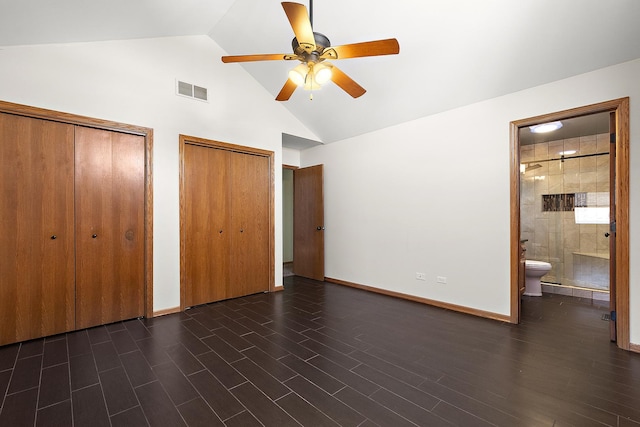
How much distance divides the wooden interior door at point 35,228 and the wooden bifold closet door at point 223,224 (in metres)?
1.13

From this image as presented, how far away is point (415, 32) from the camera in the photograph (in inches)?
111

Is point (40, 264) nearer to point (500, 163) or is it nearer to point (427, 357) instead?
point (427, 357)

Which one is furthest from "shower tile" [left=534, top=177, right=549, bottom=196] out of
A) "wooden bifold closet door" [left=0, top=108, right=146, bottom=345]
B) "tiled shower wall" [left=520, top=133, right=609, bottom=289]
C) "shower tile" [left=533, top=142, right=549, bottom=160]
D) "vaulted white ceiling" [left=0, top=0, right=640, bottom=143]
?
"wooden bifold closet door" [left=0, top=108, right=146, bottom=345]

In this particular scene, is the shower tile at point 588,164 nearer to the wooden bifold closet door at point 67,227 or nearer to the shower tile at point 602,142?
the shower tile at point 602,142

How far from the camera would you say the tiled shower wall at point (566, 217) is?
4.64 m

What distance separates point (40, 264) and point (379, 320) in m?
3.54

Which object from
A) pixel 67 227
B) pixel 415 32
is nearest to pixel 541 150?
pixel 415 32

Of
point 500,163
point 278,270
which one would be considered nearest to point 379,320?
point 278,270

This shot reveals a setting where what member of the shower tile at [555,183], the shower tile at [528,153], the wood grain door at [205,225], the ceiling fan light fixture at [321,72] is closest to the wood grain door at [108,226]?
the wood grain door at [205,225]

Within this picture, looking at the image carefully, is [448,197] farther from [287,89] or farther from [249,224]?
[249,224]

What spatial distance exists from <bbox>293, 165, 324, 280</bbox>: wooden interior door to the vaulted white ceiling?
189 centimetres

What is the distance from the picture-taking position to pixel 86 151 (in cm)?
302

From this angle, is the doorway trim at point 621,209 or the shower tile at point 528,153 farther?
the shower tile at point 528,153

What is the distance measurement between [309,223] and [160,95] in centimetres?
314
